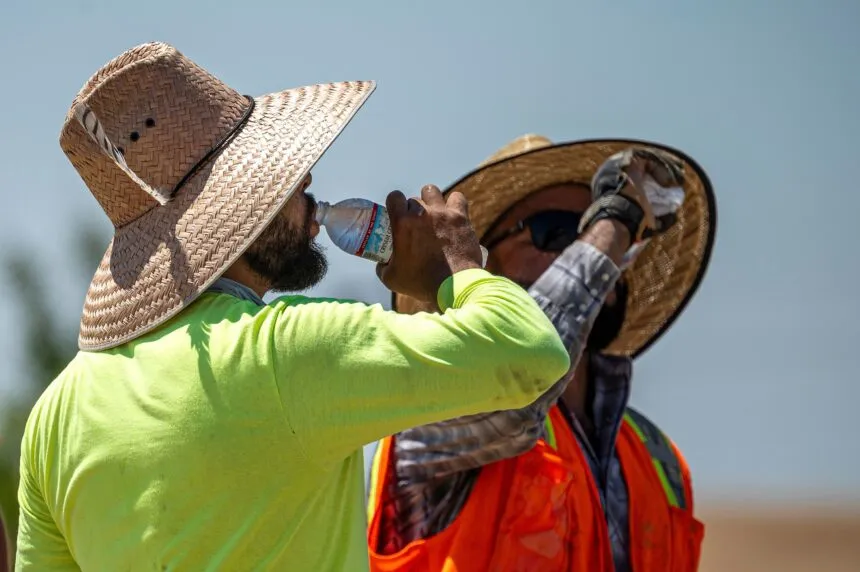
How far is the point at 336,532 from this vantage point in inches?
92.0

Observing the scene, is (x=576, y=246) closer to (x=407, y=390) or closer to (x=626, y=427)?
(x=626, y=427)

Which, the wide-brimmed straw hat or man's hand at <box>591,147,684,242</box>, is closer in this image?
man's hand at <box>591,147,684,242</box>

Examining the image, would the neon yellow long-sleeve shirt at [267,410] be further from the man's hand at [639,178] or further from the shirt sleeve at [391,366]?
the man's hand at [639,178]

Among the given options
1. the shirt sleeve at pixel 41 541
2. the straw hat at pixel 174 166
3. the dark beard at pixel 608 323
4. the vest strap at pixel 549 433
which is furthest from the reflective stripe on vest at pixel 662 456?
the shirt sleeve at pixel 41 541

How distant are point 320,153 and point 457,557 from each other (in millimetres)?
1376

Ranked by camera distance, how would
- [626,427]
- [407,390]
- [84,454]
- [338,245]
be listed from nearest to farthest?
1. [407,390]
2. [84,454]
3. [338,245]
4. [626,427]

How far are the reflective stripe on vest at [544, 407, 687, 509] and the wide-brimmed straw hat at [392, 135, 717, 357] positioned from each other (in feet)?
0.98

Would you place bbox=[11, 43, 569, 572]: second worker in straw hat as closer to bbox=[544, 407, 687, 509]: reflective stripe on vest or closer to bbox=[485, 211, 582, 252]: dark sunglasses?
bbox=[485, 211, 582, 252]: dark sunglasses

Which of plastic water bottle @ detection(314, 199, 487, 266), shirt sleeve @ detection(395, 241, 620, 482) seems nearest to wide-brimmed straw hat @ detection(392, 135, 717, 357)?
shirt sleeve @ detection(395, 241, 620, 482)

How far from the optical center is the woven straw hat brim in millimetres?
2338

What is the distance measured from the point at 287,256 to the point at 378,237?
0.67 feet

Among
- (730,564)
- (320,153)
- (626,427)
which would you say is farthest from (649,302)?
(730,564)

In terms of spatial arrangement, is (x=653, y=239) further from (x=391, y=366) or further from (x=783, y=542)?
(x=783, y=542)

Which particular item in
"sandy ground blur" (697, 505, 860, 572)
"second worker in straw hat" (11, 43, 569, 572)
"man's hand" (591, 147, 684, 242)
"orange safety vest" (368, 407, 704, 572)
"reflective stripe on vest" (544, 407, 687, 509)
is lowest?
"sandy ground blur" (697, 505, 860, 572)
